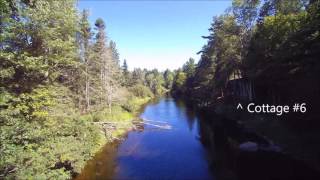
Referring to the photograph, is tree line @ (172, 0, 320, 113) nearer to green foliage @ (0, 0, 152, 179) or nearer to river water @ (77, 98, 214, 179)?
river water @ (77, 98, 214, 179)

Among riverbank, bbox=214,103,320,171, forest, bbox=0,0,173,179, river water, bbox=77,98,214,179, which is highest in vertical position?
forest, bbox=0,0,173,179

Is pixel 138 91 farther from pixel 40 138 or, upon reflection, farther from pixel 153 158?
pixel 40 138

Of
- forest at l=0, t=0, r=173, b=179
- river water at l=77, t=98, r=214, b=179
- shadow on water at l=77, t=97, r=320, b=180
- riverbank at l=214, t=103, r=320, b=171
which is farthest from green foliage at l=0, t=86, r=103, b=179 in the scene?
riverbank at l=214, t=103, r=320, b=171

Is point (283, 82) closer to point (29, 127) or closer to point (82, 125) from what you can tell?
point (82, 125)

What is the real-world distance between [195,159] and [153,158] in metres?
3.47

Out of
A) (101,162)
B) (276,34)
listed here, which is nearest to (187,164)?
(101,162)

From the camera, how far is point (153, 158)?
79.2 ft

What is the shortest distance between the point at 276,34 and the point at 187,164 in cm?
1543

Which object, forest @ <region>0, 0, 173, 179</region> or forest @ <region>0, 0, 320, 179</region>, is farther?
forest @ <region>0, 0, 320, 179</region>

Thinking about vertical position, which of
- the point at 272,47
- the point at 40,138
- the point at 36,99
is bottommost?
the point at 40,138

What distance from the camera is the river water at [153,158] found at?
66.0 ft

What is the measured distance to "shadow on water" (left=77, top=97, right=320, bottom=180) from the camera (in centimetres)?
1930

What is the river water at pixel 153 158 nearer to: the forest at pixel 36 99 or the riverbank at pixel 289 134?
the forest at pixel 36 99

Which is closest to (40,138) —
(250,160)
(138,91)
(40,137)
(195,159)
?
(40,137)
